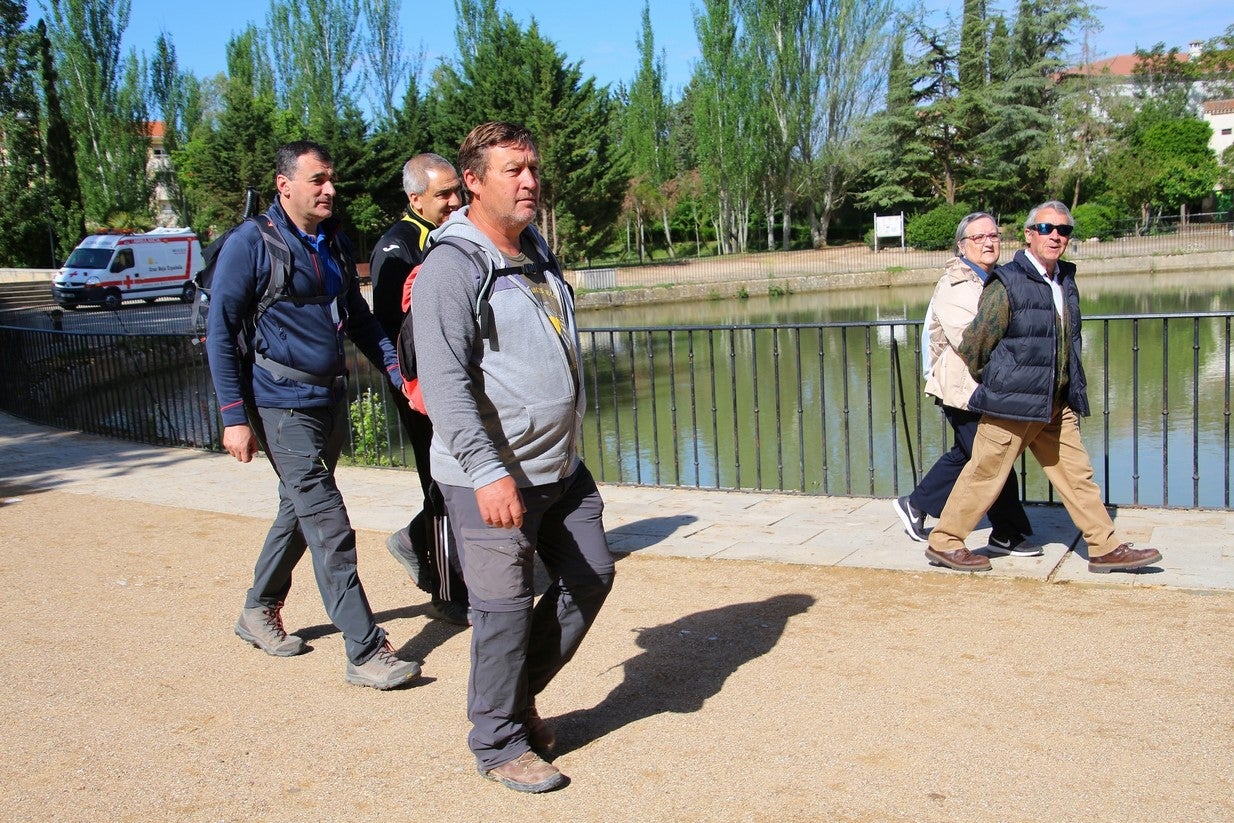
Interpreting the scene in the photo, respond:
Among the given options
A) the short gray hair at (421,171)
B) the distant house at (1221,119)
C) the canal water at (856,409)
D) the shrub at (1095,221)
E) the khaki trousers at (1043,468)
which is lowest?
the canal water at (856,409)

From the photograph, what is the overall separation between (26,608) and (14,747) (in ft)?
5.76

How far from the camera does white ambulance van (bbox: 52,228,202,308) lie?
32062mm

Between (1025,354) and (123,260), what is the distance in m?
33.8

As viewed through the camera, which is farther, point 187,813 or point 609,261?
point 609,261

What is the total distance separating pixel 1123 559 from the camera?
478 cm

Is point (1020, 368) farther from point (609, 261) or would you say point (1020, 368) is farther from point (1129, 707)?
point (609, 261)

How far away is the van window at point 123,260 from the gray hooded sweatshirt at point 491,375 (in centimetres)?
3396

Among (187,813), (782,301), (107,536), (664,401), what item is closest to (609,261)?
(782,301)

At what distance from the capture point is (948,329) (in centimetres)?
520

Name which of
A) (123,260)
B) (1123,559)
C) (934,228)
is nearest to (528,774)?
(1123,559)

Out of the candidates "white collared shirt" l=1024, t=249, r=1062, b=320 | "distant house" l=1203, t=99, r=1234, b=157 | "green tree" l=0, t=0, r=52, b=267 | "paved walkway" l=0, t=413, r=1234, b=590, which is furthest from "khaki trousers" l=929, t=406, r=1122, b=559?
"distant house" l=1203, t=99, r=1234, b=157

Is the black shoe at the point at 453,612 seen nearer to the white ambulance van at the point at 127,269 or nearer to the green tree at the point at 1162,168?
the white ambulance van at the point at 127,269

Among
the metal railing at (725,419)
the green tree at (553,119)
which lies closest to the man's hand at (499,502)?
the metal railing at (725,419)

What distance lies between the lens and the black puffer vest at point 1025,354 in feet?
15.7
